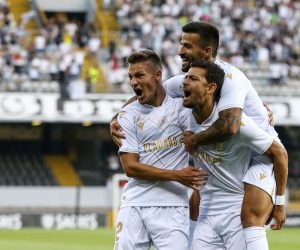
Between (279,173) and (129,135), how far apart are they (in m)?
1.16

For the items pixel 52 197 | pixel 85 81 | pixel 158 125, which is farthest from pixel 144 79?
pixel 85 81

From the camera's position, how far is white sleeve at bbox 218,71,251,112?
7.59m

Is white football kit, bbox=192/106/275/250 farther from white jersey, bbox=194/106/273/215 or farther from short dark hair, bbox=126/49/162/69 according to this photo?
short dark hair, bbox=126/49/162/69

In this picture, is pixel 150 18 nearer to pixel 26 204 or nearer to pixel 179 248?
pixel 26 204

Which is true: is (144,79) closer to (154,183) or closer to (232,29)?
(154,183)

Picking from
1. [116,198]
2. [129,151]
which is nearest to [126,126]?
[129,151]

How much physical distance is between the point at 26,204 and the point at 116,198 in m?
4.43

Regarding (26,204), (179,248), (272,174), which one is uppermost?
(272,174)

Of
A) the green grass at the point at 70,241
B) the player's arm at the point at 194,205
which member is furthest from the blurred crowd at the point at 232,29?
the player's arm at the point at 194,205

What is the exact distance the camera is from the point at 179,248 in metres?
7.94

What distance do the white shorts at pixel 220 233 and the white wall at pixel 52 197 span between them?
2277 centimetres

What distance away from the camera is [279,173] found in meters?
7.84

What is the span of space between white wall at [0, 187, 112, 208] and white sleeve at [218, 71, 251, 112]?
23111mm

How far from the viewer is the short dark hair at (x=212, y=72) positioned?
7.61 meters
